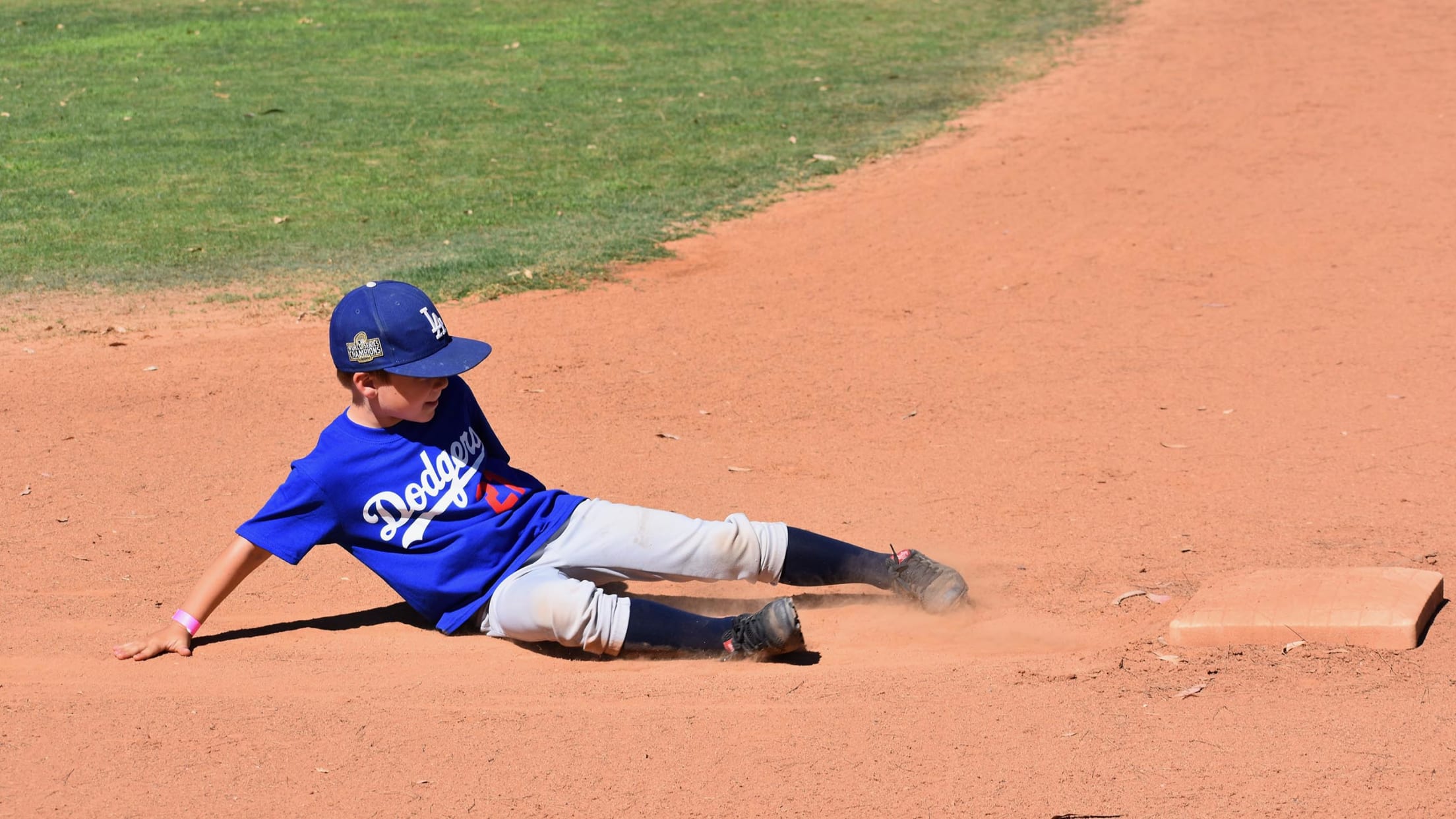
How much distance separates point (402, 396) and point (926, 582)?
156cm

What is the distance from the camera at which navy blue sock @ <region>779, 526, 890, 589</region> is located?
166 inches

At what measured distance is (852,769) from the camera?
125 inches

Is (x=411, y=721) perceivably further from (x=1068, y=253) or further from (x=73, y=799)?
(x=1068, y=253)

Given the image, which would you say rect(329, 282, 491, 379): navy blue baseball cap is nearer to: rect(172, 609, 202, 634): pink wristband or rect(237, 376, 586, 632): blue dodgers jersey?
rect(237, 376, 586, 632): blue dodgers jersey

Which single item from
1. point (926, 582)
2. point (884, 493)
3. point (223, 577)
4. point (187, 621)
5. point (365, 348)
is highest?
point (365, 348)

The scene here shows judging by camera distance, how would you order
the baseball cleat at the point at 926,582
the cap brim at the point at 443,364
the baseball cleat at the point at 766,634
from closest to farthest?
the baseball cleat at the point at 766,634, the cap brim at the point at 443,364, the baseball cleat at the point at 926,582

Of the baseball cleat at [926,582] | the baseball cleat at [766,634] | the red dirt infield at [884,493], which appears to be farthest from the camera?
the baseball cleat at [926,582]

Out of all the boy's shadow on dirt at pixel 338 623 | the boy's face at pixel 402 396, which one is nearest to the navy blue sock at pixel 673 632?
the boy's shadow on dirt at pixel 338 623

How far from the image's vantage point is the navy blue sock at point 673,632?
387 centimetres

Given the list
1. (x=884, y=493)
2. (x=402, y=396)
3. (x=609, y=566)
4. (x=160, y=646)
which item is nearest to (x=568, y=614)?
(x=609, y=566)

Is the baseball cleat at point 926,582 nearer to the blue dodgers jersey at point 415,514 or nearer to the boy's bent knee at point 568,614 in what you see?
the boy's bent knee at point 568,614

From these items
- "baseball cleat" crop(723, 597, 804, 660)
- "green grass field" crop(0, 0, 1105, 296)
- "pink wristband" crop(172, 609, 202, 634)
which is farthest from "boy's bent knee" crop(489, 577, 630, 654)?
"green grass field" crop(0, 0, 1105, 296)

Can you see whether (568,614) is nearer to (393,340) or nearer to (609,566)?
(609,566)

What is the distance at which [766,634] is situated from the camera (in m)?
3.74
